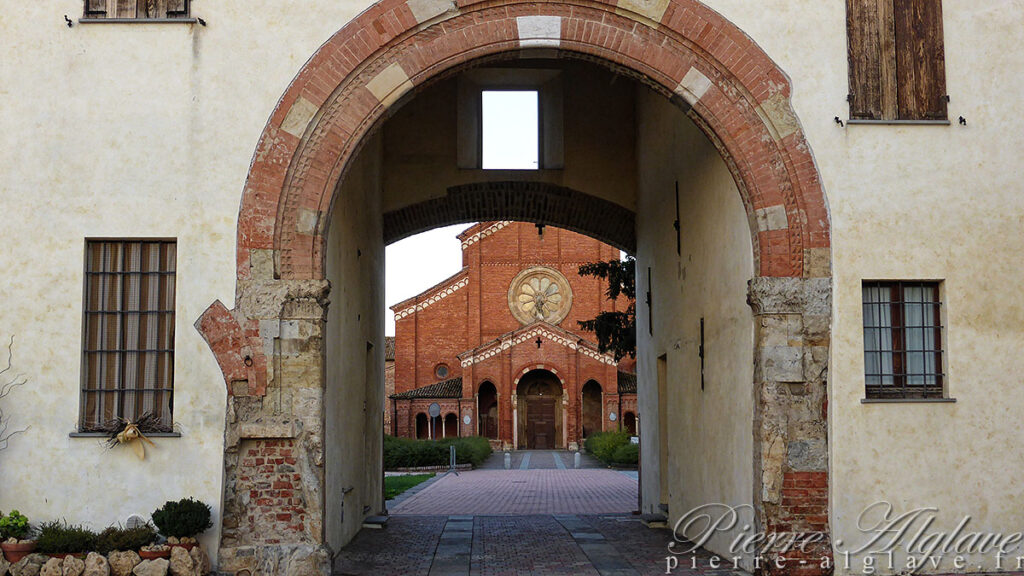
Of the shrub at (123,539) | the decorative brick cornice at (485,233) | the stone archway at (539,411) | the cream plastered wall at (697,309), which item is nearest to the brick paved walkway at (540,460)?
the stone archway at (539,411)

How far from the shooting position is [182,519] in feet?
Answer: 29.4

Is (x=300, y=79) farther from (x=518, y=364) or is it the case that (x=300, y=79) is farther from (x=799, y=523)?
(x=518, y=364)

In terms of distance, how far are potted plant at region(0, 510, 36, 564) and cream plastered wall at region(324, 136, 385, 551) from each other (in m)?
2.58

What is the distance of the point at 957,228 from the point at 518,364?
40961 mm

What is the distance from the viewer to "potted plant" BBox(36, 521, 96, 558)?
871 centimetres

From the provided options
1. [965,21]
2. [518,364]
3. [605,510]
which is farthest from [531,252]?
[965,21]

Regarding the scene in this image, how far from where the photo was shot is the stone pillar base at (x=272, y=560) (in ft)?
30.2

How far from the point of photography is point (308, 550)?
30.6 ft

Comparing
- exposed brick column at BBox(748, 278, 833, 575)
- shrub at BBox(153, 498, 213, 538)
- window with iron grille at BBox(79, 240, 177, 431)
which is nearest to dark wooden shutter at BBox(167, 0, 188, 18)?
window with iron grille at BBox(79, 240, 177, 431)

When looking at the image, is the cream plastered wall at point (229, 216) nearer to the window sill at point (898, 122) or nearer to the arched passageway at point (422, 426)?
the window sill at point (898, 122)

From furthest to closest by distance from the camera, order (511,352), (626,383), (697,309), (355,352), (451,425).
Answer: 1. (511,352)
2. (451,425)
3. (626,383)
4. (355,352)
5. (697,309)

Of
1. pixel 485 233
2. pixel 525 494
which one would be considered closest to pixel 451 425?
pixel 485 233

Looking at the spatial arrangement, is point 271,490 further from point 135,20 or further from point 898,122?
point 898,122

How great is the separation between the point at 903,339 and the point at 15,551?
818 cm
